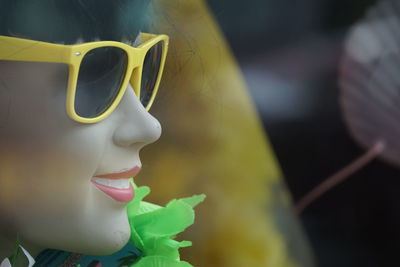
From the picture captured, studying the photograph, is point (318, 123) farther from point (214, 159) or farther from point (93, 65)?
point (93, 65)

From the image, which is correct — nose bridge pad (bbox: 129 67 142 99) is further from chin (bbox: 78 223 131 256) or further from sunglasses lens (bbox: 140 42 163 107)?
chin (bbox: 78 223 131 256)

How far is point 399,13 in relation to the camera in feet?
6.62

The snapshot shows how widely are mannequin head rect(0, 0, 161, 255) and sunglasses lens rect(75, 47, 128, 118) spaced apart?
2cm

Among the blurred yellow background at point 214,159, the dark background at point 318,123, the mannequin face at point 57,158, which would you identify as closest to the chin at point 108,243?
the mannequin face at point 57,158

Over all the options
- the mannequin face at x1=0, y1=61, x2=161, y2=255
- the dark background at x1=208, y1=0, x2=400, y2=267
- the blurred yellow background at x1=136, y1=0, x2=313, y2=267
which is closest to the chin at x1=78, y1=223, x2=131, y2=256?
the mannequin face at x1=0, y1=61, x2=161, y2=255

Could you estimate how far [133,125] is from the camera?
2.72 feet

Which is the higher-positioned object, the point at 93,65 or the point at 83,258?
the point at 93,65

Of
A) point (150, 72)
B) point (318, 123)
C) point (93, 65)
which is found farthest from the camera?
point (318, 123)

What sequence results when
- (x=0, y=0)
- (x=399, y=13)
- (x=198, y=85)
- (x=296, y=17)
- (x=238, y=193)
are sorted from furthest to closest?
(x=399, y=13)
(x=296, y=17)
(x=238, y=193)
(x=198, y=85)
(x=0, y=0)

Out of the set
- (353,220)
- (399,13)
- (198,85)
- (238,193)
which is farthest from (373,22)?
(198,85)

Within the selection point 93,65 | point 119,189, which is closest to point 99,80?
point 93,65

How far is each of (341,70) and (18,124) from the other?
139 centimetres

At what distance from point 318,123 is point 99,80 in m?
1.29

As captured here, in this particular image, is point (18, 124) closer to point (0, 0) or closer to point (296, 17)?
point (0, 0)
